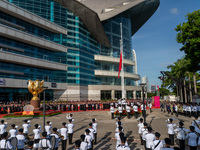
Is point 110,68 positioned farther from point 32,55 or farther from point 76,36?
point 32,55

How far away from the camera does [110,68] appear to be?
65.9 m

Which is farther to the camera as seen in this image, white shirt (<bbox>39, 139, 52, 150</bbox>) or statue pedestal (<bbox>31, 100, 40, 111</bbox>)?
statue pedestal (<bbox>31, 100, 40, 111</bbox>)

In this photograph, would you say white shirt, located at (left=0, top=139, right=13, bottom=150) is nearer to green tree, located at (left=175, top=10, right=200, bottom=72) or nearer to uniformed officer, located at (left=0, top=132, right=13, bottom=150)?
uniformed officer, located at (left=0, top=132, right=13, bottom=150)

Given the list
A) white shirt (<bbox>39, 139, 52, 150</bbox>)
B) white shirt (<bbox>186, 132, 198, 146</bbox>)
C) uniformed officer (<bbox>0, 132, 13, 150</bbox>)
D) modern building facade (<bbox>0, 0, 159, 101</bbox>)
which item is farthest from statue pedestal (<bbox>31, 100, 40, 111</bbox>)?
white shirt (<bbox>186, 132, 198, 146</bbox>)

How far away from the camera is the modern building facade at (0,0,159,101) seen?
3906cm

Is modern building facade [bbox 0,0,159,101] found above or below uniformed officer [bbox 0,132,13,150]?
above

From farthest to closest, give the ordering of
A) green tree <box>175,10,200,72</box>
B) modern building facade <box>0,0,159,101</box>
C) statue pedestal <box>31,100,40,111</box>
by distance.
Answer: modern building facade <box>0,0,159,101</box>, statue pedestal <box>31,100,40,111</box>, green tree <box>175,10,200,72</box>

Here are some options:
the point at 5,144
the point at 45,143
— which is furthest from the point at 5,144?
the point at 45,143

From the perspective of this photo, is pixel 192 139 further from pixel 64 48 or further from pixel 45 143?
pixel 64 48

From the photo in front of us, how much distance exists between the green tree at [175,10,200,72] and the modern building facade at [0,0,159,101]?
112 feet

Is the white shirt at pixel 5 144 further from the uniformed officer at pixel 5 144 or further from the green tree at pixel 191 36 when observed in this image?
the green tree at pixel 191 36

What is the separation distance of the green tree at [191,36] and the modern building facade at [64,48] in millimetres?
34275

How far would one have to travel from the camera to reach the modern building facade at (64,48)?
3906 centimetres

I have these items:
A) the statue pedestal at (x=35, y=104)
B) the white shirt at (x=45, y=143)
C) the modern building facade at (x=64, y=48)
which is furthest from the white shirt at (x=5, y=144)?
the modern building facade at (x=64, y=48)
